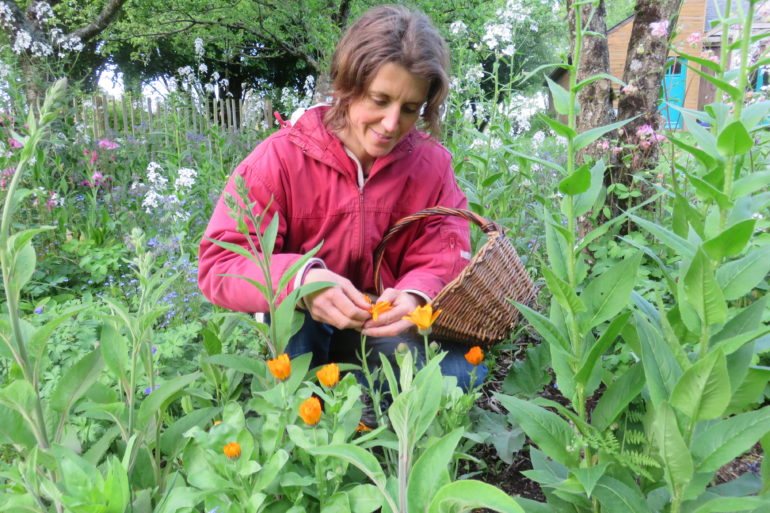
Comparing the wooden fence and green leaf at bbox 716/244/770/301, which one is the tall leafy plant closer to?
green leaf at bbox 716/244/770/301

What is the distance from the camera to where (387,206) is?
2201mm

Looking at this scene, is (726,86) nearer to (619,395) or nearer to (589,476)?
(619,395)

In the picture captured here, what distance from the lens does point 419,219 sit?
7.25 feet

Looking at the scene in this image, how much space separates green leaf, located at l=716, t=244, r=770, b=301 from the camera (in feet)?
3.51

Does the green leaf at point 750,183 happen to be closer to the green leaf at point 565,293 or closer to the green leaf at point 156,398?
the green leaf at point 565,293

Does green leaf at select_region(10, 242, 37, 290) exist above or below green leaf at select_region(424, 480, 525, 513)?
above

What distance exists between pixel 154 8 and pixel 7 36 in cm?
414

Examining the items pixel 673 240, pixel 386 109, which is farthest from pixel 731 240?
pixel 386 109

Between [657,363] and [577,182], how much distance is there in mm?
365

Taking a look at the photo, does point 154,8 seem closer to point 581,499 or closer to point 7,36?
point 7,36

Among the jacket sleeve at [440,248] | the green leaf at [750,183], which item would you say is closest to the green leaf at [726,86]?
the green leaf at [750,183]

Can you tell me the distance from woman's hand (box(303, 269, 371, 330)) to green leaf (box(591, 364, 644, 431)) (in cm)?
71

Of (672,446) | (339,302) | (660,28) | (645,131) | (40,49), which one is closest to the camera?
(672,446)

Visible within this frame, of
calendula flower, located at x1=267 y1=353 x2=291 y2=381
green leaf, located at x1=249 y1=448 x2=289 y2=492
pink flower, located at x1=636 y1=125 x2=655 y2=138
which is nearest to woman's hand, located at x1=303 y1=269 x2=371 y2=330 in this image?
calendula flower, located at x1=267 y1=353 x2=291 y2=381
